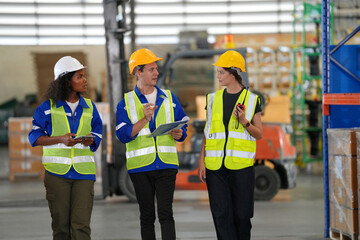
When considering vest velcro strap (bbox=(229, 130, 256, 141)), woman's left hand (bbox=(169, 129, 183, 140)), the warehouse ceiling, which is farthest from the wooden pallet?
the warehouse ceiling

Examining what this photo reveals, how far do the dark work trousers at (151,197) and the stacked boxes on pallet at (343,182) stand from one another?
1.96 meters

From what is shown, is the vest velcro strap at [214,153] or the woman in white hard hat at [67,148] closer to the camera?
the woman in white hard hat at [67,148]

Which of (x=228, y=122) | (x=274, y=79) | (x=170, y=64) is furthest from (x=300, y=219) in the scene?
(x=274, y=79)

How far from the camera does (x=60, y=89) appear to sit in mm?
4555

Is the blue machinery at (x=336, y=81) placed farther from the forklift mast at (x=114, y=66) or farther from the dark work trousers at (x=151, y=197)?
the forklift mast at (x=114, y=66)

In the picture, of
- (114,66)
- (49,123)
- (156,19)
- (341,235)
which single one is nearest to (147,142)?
(49,123)

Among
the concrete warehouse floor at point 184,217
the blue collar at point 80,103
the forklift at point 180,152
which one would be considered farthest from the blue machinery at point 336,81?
the blue collar at point 80,103

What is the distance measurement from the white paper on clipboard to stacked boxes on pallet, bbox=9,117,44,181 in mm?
9641

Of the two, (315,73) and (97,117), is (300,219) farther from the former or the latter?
(315,73)

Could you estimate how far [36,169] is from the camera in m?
13.9

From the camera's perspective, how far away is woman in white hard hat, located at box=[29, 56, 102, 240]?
14.7 feet

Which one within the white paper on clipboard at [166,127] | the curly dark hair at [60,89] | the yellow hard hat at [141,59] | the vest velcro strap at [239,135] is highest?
the yellow hard hat at [141,59]

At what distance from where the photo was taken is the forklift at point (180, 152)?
9.38 m

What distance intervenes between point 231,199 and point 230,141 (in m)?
0.45
